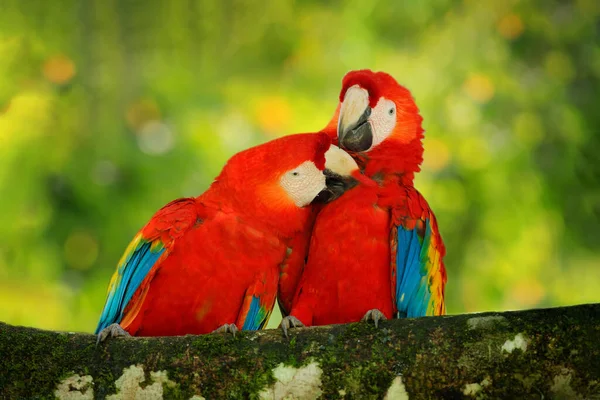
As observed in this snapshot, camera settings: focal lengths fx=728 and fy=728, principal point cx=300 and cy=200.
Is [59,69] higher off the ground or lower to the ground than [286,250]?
higher

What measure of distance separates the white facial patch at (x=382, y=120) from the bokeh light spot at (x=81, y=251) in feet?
6.09

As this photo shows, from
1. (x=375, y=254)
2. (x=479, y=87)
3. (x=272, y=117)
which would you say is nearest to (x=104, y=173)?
(x=272, y=117)

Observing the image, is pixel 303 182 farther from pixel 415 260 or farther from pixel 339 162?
pixel 415 260

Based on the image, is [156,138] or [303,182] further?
[156,138]

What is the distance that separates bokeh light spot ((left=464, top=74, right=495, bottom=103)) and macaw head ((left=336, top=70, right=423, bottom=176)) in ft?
4.80

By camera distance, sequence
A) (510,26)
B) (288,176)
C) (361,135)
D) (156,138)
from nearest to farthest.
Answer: (288,176) < (361,135) < (156,138) < (510,26)

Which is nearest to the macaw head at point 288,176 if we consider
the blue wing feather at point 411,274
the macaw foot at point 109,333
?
the blue wing feather at point 411,274

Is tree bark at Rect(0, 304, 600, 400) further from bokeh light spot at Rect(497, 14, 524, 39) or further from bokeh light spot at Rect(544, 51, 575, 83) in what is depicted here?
bokeh light spot at Rect(497, 14, 524, 39)

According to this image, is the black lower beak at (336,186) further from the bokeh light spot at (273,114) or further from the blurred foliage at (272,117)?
the bokeh light spot at (273,114)

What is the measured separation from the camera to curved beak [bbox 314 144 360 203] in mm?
3115

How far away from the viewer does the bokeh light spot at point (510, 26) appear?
484 cm

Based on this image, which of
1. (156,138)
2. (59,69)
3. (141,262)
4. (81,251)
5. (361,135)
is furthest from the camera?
(156,138)

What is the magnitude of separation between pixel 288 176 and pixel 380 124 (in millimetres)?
556

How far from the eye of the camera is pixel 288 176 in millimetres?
3062
